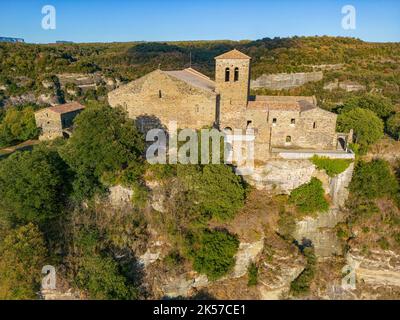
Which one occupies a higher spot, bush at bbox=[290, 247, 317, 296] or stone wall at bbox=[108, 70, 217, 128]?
stone wall at bbox=[108, 70, 217, 128]

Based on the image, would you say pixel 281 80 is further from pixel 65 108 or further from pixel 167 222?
pixel 167 222

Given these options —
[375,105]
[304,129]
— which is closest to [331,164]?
[304,129]

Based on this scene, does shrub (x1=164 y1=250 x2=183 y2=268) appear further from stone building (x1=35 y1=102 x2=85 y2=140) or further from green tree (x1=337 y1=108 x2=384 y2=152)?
stone building (x1=35 y1=102 x2=85 y2=140)

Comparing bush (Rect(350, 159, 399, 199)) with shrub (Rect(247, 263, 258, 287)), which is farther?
bush (Rect(350, 159, 399, 199))

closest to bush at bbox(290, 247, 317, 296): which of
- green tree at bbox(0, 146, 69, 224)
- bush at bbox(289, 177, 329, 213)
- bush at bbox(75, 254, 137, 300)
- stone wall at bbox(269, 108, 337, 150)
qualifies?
bush at bbox(289, 177, 329, 213)

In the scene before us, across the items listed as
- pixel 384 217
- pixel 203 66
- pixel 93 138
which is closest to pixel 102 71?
pixel 203 66

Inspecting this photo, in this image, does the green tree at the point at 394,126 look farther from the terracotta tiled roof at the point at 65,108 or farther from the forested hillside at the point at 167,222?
the terracotta tiled roof at the point at 65,108

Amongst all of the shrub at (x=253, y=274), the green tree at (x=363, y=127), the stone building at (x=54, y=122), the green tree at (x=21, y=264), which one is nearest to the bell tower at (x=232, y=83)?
the green tree at (x=363, y=127)
